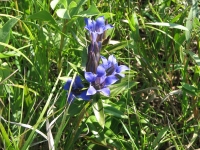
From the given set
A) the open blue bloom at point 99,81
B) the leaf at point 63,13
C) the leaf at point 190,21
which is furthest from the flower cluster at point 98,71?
the leaf at point 190,21

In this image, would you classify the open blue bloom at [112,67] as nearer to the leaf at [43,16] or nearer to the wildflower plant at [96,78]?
the wildflower plant at [96,78]

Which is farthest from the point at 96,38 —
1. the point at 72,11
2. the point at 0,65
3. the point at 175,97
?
the point at 175,97

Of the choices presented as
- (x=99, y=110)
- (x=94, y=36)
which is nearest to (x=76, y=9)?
(x=94, y=36)

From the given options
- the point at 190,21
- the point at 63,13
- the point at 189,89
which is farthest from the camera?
the point at 190,21

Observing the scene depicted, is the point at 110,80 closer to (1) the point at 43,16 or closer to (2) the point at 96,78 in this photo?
(2) the point at 96,78

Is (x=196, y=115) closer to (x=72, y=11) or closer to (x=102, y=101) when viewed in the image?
(x=102, y=101)

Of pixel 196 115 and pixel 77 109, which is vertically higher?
pixel 77 109
